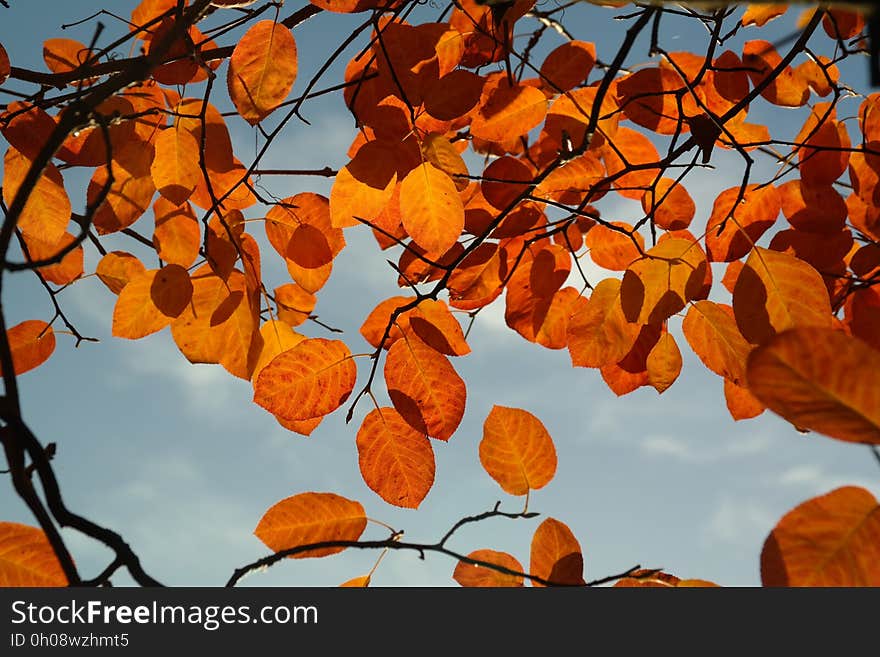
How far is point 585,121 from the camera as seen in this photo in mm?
1382

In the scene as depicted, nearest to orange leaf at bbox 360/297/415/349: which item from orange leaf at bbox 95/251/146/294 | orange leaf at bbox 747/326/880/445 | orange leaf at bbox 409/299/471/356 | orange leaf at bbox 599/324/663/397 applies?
orange leaf at bbox 409/299/471/356

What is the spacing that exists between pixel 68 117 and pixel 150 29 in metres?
0.91

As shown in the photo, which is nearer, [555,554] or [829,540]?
[829,540]

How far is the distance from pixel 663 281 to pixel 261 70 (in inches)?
31.1

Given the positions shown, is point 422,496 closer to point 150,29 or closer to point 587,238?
point 587,238

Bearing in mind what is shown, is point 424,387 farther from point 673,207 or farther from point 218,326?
point 673,207

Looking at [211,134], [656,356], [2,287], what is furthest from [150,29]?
[656,356]

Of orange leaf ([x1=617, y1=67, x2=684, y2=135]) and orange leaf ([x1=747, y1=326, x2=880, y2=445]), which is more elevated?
orange leaf ([x1=617, y1=67, x2=684, y2=135])

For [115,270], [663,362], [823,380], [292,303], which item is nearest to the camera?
[823,380]

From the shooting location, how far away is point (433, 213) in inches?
49.9

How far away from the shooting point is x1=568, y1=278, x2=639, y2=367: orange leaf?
134 cm

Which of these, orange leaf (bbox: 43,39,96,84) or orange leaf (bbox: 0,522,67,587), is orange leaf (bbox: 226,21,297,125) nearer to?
orange leaf (bbox: 43,39,96,84)

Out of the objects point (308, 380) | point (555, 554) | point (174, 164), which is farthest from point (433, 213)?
point (555, 554)

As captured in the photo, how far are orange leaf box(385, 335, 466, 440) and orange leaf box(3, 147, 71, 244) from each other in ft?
2.03
